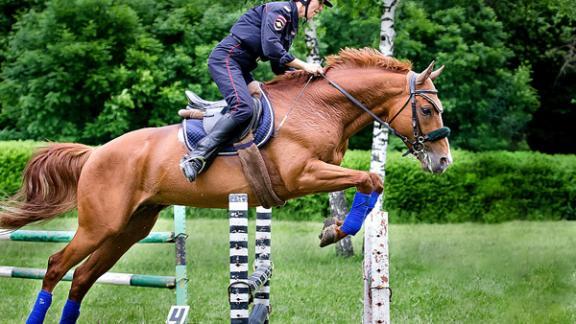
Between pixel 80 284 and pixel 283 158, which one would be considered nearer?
pixel 283 158

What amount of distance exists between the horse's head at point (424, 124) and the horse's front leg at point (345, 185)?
0.49 metres

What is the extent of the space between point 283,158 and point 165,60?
17386 millimetres

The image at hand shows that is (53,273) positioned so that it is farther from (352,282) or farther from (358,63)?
(352,282)

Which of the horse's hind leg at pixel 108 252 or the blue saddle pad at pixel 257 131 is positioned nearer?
the blue saddle pad at pixel 257 131

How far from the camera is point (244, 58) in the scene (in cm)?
595

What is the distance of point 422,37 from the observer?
79.5 ft

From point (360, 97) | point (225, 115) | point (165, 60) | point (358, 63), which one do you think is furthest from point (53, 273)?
point (165, 60)

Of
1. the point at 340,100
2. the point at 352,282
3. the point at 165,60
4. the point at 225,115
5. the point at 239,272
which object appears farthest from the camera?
the point at 165,60

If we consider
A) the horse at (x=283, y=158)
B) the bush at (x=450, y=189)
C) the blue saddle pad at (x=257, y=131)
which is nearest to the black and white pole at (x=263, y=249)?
the horse at (x=283, y=158)

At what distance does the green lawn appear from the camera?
7.75m

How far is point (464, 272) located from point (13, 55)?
17811mm

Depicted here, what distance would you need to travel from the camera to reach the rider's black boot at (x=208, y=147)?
5699 millimetres

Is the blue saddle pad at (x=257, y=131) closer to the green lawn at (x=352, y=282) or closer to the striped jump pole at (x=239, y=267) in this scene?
the striped jump pole at (x=239, y=267)

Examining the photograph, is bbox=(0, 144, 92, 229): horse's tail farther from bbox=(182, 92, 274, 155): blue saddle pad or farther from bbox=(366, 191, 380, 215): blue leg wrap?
bbox=(366, 191, 380, 215): blue leg wrap
